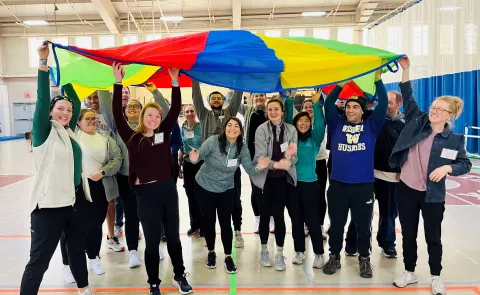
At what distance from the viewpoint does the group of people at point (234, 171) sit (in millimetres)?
2076

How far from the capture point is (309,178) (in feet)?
9.51

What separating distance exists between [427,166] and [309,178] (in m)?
0.86

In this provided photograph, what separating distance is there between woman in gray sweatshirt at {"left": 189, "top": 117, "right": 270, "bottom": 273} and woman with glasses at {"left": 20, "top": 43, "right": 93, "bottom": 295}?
37.9 inches

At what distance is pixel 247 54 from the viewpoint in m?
2.60

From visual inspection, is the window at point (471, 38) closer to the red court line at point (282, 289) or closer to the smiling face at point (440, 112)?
Result: the smiling face at point (440, 112)

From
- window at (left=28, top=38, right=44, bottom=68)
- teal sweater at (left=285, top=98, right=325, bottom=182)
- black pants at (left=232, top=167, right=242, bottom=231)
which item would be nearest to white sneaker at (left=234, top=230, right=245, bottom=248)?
black pants at (left=232, top=167, right=242, bottom=231)

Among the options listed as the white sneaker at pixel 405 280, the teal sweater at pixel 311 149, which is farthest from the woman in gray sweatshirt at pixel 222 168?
the white sneaker at pixel 405 280

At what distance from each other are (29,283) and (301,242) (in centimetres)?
199

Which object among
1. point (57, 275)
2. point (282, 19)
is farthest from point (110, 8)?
point (57, 275)

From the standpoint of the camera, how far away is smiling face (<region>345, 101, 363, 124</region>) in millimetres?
2701

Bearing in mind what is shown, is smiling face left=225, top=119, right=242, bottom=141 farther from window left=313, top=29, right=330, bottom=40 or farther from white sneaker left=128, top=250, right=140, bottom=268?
window left=313, top=29, right=330, bottom=40

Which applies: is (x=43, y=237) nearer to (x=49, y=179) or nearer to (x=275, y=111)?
(x=49, y=179)

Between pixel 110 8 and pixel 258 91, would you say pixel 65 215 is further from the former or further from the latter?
pixel 110 8

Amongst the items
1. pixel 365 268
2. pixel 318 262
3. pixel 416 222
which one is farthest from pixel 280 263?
pixel 416 222
